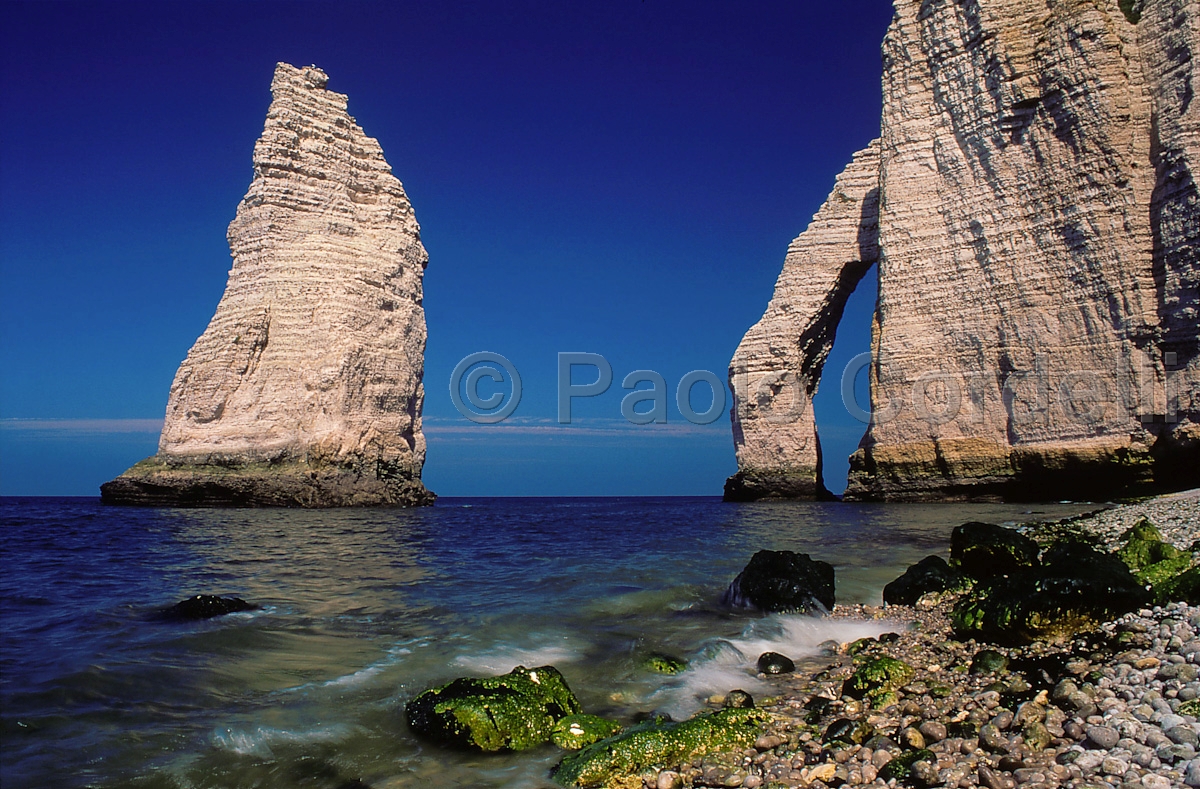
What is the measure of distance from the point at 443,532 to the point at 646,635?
12.4 m

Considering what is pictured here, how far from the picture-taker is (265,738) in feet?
13.7

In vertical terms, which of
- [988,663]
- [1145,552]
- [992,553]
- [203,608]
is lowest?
[203,608]

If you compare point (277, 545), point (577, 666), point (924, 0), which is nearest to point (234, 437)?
point (277, 545)

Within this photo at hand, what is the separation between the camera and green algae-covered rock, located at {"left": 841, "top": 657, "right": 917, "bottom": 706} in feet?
14.6

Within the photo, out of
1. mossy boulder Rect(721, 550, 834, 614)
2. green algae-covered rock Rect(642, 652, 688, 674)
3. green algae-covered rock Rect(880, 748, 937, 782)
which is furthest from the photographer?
mossy boulder Rect(721, 550, 834, 614)

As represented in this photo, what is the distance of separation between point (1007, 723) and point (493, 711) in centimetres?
272

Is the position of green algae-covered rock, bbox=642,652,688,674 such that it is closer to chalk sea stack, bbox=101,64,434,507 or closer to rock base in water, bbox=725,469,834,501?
chalk sea stack, bbox=101,64,434,507

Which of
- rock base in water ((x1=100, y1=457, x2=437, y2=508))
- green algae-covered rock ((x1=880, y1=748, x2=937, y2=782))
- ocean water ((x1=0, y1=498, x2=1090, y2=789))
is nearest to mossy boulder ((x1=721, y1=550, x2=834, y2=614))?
ocean water ((x1=0, y1=498, x2=1090, y2=789))

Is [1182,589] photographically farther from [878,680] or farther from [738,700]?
[738,700]

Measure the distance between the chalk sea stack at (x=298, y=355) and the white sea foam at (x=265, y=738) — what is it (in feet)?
80.1

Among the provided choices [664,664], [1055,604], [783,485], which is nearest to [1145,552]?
[1055,604]

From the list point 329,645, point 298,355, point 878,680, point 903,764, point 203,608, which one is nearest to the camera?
point 903,764

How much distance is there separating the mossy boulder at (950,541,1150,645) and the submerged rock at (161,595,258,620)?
6693 millimetres

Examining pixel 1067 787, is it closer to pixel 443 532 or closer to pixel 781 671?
pixel 781 671
